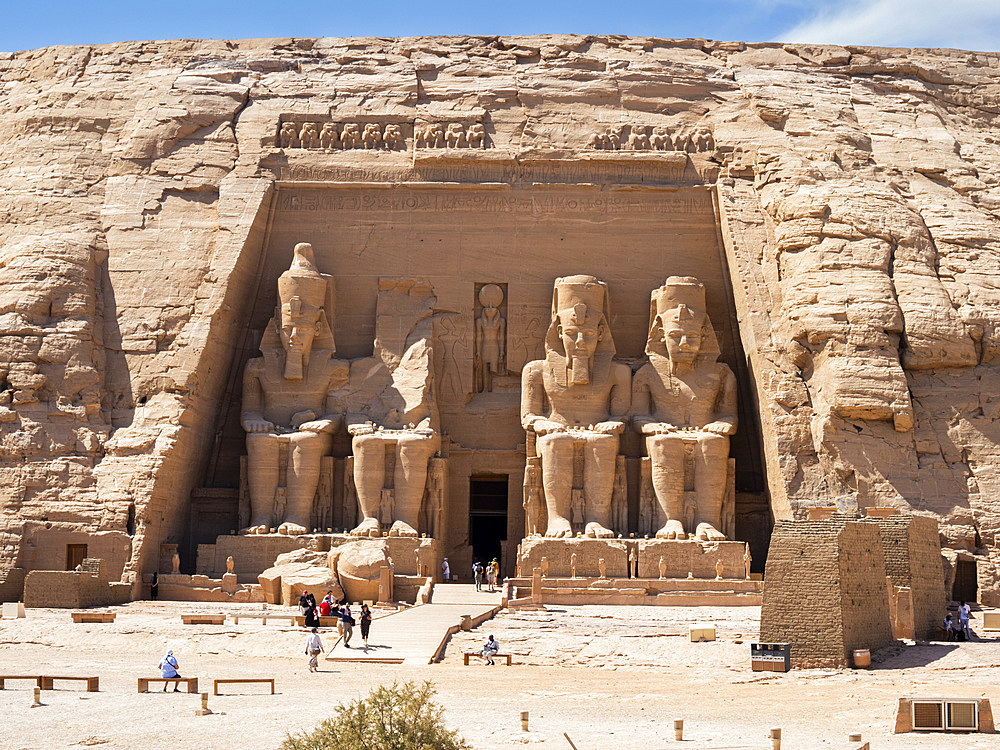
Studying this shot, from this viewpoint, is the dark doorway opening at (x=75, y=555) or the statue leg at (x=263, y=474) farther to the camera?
the statue leg at (x=263, y=474)

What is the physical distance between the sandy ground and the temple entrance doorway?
565cm

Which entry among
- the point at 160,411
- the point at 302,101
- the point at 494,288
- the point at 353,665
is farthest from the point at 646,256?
the point at 353,665

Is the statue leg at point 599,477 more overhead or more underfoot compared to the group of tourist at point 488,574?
more overhead

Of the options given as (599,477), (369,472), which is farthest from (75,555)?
(599,477)

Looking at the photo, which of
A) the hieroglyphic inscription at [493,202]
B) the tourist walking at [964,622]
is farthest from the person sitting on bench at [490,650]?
the hieroglyphic inscription at [493,202]

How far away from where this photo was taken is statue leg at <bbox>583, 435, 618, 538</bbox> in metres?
23.5

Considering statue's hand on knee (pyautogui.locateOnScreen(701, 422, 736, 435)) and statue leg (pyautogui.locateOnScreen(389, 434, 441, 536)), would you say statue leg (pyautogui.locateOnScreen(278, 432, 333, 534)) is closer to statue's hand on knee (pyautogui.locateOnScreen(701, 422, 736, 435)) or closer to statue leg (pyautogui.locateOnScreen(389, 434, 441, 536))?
statue leg (pyautogui.locateOnScreen(389, 434, 441, 536))

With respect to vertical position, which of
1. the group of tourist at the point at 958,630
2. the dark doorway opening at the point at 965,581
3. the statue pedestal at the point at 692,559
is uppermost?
the statue pedestal at the point at 692,559

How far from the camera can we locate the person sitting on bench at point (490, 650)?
54.7ft

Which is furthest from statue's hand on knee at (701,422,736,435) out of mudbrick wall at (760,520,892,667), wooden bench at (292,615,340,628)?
wooden bench at (292,615,340,628)

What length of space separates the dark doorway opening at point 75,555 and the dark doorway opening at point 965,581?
13.1 metres

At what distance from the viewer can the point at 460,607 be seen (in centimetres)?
2025

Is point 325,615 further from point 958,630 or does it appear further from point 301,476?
point 958,630

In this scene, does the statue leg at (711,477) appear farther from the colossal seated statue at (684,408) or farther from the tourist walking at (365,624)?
the tourist walking at (365,624)
